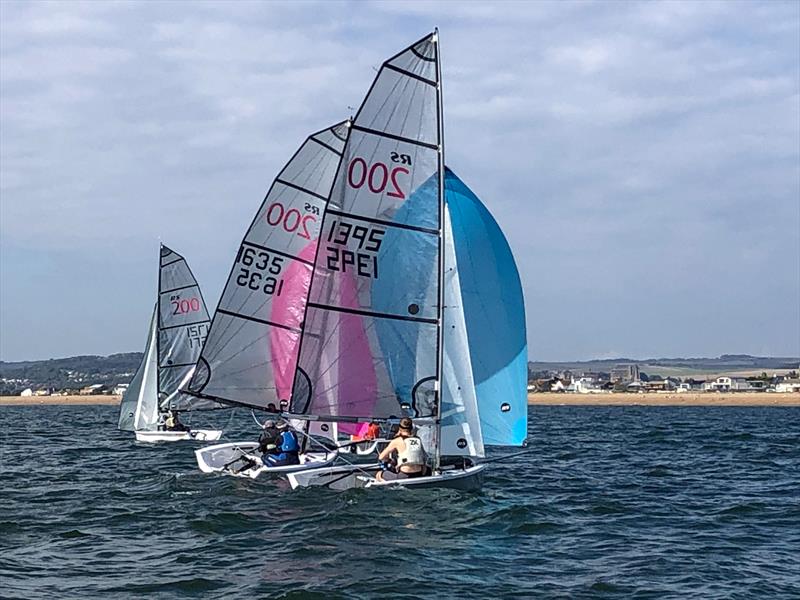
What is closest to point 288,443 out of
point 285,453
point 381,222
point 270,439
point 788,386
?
point 285,453

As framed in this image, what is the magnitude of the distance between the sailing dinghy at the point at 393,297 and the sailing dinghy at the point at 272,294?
21.7ft

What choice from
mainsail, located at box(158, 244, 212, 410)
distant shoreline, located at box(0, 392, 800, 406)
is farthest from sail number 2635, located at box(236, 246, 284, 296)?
distant shoreline, located at box(0, 392, 800, 406)

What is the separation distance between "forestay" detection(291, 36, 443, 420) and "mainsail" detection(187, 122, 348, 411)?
6.74 meters

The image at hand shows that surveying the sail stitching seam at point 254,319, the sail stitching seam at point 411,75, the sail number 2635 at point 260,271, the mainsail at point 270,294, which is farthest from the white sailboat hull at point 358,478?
the sail number 2635 at point 260,271

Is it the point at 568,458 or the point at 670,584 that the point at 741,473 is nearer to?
the point at 568,458

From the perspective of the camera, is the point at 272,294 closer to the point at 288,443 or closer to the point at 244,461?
the point at 244,461

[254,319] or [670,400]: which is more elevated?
[254,319]

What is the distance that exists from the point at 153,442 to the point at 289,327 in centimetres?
1434

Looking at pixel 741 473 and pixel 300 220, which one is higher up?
pixel 300 220

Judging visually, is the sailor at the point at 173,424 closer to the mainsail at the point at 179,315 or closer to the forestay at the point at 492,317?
the mainsail at the point at 179,315

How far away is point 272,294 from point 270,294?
5 cm

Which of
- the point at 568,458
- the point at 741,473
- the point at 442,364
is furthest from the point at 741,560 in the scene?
the point at 568,458

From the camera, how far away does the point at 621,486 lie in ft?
80.3

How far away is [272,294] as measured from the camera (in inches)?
1103
